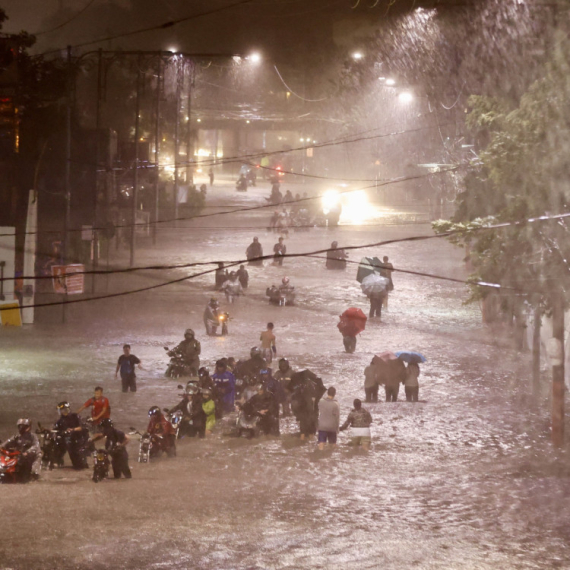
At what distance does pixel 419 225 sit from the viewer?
47.2 m

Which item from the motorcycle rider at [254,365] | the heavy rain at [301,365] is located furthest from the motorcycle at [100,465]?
the motorcycle rider at [254,365]

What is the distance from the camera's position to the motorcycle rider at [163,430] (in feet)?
44.9

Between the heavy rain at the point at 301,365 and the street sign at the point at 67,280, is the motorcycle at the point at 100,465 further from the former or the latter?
the street sign at the point at 67,280

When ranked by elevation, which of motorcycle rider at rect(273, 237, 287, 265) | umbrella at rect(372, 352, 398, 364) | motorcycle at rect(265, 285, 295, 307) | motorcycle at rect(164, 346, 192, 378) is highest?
motorcycle rider at rect(273, 237, 287, 265)

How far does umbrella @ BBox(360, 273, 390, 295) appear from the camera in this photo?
2670 cm

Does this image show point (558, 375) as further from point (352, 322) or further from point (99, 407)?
point (99, 407)

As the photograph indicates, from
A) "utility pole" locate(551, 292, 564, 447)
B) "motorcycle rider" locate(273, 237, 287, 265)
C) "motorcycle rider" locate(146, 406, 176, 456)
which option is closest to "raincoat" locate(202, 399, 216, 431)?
"motorcycle rider" locate(146, 406, 176, 456)

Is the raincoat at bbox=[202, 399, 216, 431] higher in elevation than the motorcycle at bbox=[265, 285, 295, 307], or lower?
lower

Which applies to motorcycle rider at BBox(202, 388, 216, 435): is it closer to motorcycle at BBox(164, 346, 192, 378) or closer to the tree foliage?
motorcycle at BBox(164, 346, 192, 378)

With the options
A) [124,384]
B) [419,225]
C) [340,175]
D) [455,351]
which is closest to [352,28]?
[340,175]

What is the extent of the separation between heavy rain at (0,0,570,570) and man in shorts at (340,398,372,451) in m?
0.04

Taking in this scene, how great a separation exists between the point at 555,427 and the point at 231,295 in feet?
50.8

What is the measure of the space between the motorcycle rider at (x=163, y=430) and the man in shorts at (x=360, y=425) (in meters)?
2.75

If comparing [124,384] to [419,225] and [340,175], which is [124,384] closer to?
[419,225]
